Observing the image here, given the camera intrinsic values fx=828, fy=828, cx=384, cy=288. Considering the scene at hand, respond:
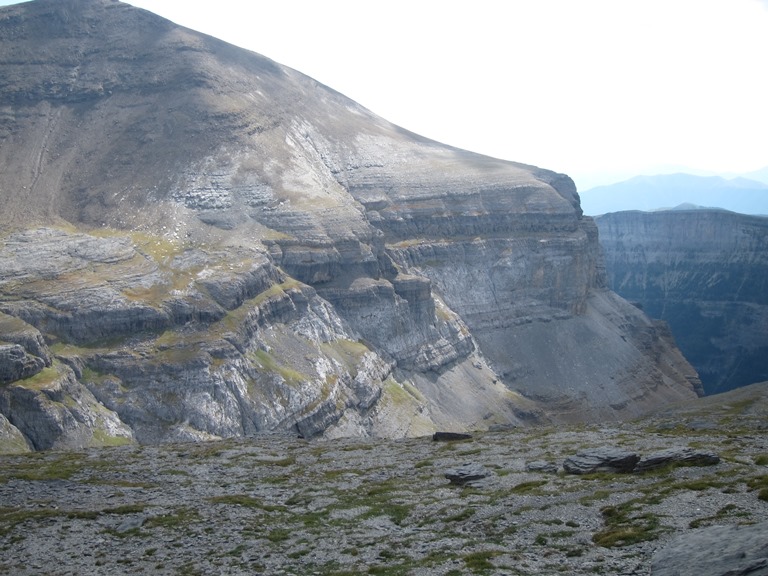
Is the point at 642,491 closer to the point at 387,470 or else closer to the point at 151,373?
the point at 387,470

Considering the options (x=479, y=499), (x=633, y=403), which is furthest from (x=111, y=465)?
(x=633, y=403)

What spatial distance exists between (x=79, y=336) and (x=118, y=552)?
79322 mm

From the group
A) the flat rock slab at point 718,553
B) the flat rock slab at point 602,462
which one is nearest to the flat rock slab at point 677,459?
the flat rock slab at point 602,462

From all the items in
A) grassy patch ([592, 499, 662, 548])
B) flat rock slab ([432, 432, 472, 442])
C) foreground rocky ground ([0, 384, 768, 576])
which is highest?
grassy patch ([592, 499, 662, 548])

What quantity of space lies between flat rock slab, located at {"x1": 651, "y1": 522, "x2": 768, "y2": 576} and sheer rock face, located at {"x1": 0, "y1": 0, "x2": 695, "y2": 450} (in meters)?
84.3

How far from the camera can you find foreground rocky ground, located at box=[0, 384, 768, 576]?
128 feet

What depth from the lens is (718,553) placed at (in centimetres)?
3047

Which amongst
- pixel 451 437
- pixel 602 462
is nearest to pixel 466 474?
pixel 602 462

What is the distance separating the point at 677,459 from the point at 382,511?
20.1 meters

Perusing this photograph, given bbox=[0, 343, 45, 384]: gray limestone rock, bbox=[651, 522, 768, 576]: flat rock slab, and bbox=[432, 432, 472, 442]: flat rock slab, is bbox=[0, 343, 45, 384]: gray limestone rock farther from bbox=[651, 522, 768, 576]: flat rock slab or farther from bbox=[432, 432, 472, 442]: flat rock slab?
bbox=[651, 522, 768, 576]: flat rock slab

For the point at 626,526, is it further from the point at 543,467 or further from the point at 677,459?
the point at 543,467

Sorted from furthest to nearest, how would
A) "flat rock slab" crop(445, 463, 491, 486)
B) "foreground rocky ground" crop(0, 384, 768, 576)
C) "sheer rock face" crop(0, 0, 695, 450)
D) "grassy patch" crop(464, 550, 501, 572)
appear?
"sheer rock face" crop(0, 0, 695, 450), "flat rock slab" crop(445, 463, 491, 486), "foreground rocky ground" crop(0, 384, 768, 576), "grassy patch" crop(464, 550, 501, 572)

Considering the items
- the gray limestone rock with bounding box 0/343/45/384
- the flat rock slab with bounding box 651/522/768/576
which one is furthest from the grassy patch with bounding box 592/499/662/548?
the gray limestone rock with bounding box 0/343/45/384

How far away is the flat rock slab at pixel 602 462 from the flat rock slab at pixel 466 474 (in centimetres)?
583
